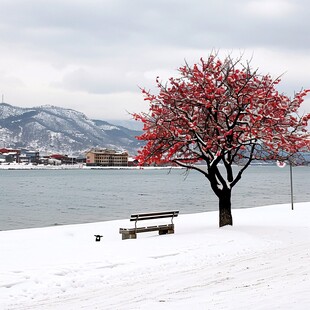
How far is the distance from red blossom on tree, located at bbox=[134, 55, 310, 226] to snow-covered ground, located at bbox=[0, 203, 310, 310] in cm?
410

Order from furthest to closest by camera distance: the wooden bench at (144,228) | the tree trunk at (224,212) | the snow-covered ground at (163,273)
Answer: the tree trunk at (224,212) → the wooden bench at (144,228) → the snow-covered ground at (163,273)

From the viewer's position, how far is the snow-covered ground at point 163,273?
10.1 m

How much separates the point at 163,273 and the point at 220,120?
12.0 metres

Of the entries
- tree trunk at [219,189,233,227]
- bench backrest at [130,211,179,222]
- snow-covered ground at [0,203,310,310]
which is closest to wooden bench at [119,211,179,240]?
bench backrest at [130,211,179,222]

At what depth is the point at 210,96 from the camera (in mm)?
21672

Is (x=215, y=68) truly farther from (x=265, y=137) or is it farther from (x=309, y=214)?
(x=309, y=214)

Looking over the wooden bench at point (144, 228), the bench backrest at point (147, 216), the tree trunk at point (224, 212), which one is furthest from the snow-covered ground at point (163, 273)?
the tree trunk at point (224, 212)

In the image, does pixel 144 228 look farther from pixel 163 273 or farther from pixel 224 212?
pixel 163 273

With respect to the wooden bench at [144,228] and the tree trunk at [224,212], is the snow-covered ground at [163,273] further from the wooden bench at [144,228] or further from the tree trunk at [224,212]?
the tree trunk at [224,212]

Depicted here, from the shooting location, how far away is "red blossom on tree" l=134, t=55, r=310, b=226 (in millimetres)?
22094

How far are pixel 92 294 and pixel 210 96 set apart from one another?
41.2 feet

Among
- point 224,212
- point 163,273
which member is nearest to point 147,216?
point 224,212

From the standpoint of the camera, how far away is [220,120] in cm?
2392

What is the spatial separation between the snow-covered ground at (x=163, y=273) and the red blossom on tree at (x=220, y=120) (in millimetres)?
4105
